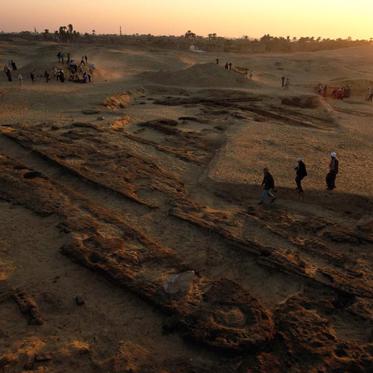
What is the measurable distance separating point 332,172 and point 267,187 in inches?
99.9

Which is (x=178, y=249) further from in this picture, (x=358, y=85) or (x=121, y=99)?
(x=358, y=85)

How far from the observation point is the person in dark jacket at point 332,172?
13266 millimetres

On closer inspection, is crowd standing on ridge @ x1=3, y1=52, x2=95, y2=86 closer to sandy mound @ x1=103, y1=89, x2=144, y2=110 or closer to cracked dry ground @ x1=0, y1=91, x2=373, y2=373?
sandy mound @ x1=103, y1=89, x2=144, y2=110

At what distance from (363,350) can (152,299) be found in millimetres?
3699

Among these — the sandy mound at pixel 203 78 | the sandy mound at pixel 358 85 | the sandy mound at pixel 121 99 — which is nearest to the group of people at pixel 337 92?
the sandy mound at pixel 358 85

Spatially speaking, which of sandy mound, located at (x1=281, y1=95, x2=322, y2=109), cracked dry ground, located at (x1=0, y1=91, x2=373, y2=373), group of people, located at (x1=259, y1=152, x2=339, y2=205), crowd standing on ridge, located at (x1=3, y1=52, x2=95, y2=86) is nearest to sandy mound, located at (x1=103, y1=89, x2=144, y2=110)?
crowd standing on ridge, located at (x1=3, y1=52, x2=95, y2=86)

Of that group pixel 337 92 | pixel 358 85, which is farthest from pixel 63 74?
pixel 358 85

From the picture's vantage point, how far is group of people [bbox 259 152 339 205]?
1238cm

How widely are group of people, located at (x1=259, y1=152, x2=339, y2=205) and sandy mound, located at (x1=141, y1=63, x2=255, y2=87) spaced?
24362 mm

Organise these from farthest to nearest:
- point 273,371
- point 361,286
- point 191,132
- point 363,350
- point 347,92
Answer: point 347,92 < point 191,132 < point 361,286 < point 363,350 < point 273,371

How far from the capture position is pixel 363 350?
6750 mm

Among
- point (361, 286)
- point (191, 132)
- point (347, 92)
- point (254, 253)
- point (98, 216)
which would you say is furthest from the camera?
point (347, 92)

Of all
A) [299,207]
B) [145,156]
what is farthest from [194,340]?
[145,156]

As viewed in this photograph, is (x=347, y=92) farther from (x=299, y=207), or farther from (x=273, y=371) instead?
(x=273, y=371)
